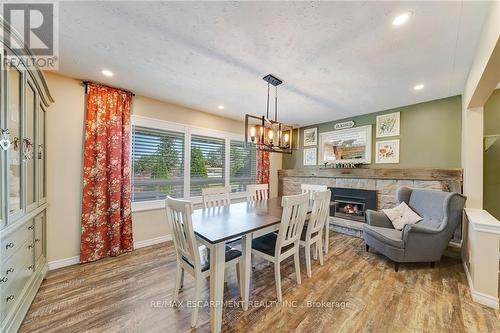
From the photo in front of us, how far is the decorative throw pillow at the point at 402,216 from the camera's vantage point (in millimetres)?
2910

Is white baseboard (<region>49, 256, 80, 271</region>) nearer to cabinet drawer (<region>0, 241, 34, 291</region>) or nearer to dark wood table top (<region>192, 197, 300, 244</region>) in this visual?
cabinet drawer (<region>0, 241, 34, 291</region>)

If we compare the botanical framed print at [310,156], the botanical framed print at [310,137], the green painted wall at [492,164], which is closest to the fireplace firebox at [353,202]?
the botanical framed print at [310,156]

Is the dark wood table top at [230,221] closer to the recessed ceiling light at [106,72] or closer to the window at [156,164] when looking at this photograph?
the window at [156,164]

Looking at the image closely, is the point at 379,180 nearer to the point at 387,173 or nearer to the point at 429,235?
the point at 387,173

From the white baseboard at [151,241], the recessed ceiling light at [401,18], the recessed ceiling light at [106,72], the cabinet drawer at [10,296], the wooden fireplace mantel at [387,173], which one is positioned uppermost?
the recessed ceiling light at [401,18]

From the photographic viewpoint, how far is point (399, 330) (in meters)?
1.61

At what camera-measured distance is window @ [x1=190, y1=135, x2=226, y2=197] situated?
3893 millimetres

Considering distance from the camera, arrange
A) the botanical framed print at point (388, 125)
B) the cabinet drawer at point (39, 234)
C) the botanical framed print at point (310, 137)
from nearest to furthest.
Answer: the cabinet drawer at point (39, 234) < the botanical framed print at point (388, 125) < the botanical framed print at point (310, 137)

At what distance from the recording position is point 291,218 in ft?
6.67

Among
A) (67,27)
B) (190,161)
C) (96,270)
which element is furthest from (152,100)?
(96,270)

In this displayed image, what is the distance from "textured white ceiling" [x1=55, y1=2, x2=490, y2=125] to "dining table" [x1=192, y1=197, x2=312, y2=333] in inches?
68.9

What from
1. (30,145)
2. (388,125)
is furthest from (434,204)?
(30,145)

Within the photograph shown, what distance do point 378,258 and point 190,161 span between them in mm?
3550

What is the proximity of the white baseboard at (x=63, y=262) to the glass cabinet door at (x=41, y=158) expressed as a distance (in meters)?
0.84
